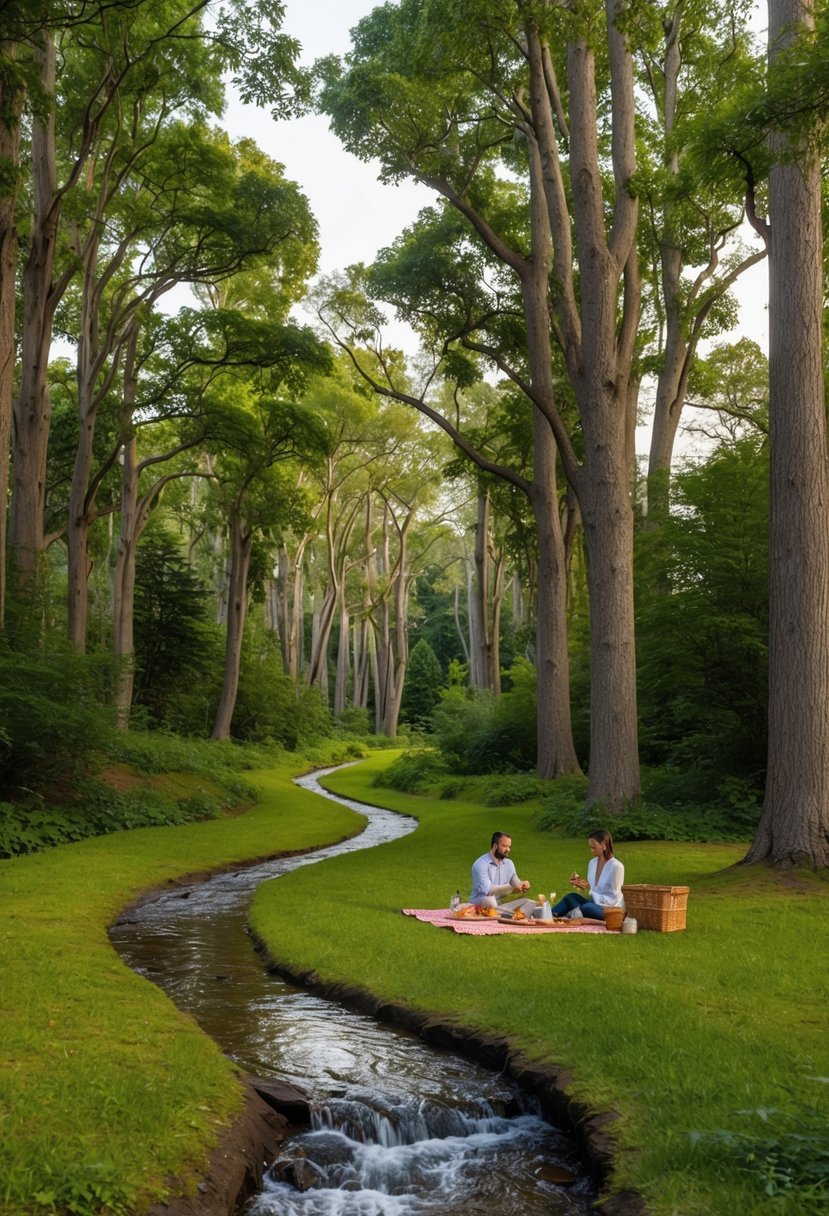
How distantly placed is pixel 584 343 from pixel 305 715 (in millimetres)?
32550

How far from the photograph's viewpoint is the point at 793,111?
10664 mm

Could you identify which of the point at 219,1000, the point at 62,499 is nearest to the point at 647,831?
the point at 219,1000

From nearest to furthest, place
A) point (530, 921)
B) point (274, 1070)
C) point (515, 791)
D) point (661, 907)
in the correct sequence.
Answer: point (274, 1070) < point (661, 907) < point (530, 921) < point (515, 791)

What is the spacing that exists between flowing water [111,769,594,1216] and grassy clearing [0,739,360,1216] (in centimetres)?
51

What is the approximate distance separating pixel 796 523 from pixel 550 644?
10488 mm

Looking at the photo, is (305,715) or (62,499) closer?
(62,499)

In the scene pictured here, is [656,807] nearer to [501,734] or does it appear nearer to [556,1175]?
[556,1175]

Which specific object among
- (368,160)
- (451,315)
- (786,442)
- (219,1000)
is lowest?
(219,1000)

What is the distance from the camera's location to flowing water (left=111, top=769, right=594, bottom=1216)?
524cm

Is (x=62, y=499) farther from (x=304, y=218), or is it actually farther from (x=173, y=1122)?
(x=173, y=1122)

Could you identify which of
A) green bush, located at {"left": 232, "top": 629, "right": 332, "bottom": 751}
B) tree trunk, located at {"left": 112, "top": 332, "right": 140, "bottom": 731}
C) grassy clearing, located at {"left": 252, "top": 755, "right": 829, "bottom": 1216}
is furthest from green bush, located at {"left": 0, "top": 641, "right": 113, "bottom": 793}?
green bush, located at {"left": 232, "top": 629, "right": 332, "bottom": 751}

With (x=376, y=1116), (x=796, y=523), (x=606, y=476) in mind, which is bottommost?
(x=376, y=1116)

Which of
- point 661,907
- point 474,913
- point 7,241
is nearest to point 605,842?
point 661,907

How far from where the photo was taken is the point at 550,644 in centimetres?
2217
